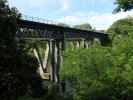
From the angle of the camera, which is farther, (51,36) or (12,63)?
(51,36)

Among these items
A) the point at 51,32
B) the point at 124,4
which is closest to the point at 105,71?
the point at 124,4

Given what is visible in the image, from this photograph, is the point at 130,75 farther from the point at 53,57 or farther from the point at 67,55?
the point at 53,57

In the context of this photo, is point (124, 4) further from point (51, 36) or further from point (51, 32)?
point (51, 36)

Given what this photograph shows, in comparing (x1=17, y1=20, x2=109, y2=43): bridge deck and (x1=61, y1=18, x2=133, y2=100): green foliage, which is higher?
(x1=17, y1=20, x2=109, y2=43): bridge deck

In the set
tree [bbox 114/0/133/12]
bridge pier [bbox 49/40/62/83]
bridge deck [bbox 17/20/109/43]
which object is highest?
tree [bbox 114/0/133/12]

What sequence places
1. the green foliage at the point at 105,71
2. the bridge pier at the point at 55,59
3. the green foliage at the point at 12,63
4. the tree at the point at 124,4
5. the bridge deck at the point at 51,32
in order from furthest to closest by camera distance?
the bridge pier at the point at 55,59
the bridge deck at the point at 51,32
the tree at the point at 124,4
the green foliage at the point at 105,71
the green foliage at the point at 12,63

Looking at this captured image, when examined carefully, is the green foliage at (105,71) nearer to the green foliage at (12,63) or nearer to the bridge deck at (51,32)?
the green foliage at (12,63)

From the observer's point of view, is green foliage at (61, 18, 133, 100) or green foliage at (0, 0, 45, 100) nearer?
green foliage at (0, 0, 45, 100)

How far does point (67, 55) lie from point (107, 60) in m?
6.67

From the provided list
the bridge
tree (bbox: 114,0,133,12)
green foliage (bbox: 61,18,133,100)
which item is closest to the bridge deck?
the bridge

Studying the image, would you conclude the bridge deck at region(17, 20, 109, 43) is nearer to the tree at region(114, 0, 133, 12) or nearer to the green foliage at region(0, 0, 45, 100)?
the tree at region(114, 0, 133, 12)

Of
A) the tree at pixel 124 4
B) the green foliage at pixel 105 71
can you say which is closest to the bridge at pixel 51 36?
the green foliage at pixel 105 71

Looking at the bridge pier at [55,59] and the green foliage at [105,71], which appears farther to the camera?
the bridge pier at [55,59]

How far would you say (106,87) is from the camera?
4075 centimetres
